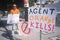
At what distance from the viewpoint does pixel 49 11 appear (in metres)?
6.20

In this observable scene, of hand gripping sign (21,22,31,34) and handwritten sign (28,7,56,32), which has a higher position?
handwritten sign (28,7,56,32)

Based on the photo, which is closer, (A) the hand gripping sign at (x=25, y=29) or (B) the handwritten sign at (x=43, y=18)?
(B) the handwritten sign at (x=43, y=18)

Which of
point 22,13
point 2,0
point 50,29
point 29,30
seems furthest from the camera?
point 2,0

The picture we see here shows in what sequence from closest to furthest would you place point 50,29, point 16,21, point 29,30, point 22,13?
point 50,29 < point 29,30 < point 16,21 < point 22,13

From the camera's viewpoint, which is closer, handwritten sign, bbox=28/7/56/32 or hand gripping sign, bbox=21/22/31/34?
handwritten sign, bbox=28/7/56/32

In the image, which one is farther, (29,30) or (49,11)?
(29,30)

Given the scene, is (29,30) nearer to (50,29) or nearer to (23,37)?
(23,37)

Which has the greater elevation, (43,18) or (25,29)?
(43,18)

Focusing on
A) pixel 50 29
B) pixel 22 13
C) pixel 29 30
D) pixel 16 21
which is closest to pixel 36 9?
pixel 50 29

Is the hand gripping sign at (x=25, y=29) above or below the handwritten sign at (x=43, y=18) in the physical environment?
below

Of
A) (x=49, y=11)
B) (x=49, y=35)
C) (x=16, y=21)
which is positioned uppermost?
(x=49, y=11)

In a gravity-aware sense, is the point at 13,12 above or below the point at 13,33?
above

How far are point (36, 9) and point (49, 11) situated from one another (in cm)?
45

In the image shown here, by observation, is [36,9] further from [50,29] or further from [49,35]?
[49,35]
